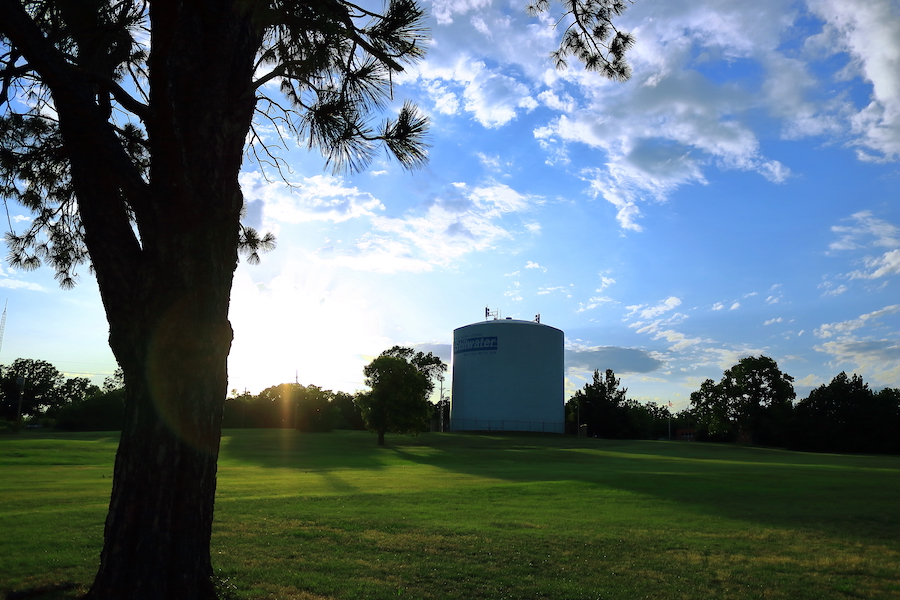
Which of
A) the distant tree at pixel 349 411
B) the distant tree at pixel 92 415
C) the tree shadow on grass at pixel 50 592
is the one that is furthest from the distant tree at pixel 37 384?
the tree shadow on grass at pixel 50 592

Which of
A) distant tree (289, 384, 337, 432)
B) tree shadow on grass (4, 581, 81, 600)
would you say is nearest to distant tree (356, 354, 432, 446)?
distant tree (289, 384, 337, 432)

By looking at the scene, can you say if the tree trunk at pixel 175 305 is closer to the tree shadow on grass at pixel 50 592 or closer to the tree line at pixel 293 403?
the tree shadow on grass at pixel 50 592

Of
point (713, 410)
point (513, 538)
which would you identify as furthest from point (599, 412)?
point (513, 538)

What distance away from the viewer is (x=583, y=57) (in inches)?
295

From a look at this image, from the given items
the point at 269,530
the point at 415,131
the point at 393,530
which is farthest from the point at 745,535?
the point at 415,131

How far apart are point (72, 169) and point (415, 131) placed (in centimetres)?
315

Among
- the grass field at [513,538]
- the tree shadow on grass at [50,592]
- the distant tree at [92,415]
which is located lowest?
the distant tree at [92,415]

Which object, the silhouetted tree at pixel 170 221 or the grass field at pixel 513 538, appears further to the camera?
the grass field at pixel 513 538

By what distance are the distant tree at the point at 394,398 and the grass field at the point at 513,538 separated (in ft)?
84.6

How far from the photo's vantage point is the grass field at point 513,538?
6.35 meters

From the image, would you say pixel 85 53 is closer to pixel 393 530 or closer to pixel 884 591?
pixel 393 530

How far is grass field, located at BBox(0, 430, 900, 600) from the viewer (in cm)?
635

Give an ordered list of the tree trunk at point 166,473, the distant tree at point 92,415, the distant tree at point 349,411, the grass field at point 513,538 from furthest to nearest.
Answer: the distant tree at point 349,411
the distant tree at point 92,415
the grass field at point 513,538
the tree trunk at point 166,473

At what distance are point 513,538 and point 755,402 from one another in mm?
62429
